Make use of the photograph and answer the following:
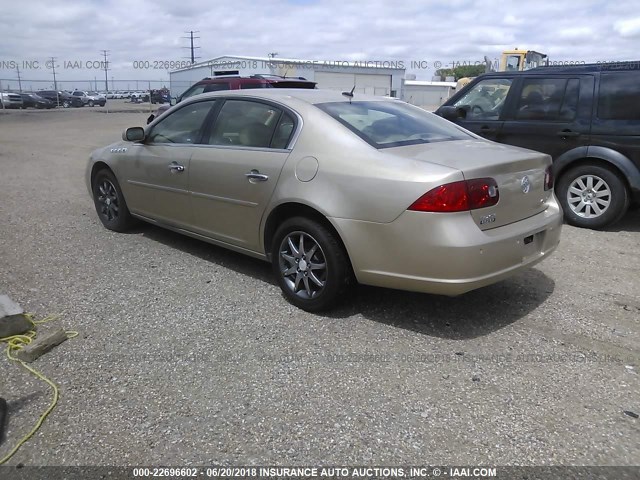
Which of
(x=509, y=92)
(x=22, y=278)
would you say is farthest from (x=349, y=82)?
(x=22, y=278)

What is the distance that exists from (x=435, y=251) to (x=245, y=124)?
2070 millimetres

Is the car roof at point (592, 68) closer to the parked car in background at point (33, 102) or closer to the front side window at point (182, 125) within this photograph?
the front side window at point (182, 125)

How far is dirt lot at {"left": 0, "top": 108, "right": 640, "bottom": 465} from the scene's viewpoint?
2.68 m

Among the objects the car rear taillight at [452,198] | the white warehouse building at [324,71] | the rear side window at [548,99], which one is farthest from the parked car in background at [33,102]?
the car rear taillight at [452,198]

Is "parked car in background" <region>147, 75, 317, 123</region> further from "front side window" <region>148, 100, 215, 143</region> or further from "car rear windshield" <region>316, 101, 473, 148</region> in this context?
"car rear windshield" <region>316, 101, 473, 148</region>

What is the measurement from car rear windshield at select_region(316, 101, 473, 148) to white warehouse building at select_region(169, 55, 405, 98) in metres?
32.5

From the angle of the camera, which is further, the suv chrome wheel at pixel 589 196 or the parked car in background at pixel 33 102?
the parked car in background at pixel 33 102

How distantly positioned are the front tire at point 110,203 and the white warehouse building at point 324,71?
1220 inches

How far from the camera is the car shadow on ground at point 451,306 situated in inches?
154

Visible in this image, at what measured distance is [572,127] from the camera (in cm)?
661

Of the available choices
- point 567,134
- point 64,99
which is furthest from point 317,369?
point 64,99

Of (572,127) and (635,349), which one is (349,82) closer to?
(572,127)

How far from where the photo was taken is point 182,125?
17.4 ft

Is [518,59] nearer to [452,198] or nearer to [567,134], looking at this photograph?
[567,134]
